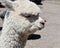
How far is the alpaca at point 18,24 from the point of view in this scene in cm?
346

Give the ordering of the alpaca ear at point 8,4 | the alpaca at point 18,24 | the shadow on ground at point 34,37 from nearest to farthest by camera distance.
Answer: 1. the alpaca ear at point 8,4
2. the alpaca at point 18,24
3. the shadow on ground at point 34,37

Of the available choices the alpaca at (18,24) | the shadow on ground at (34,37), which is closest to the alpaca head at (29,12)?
the alpaca at (18,24)

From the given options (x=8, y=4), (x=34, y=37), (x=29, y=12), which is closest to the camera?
(x=8, y=4)

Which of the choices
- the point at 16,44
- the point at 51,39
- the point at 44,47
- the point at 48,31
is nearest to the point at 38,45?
the point at 44,47

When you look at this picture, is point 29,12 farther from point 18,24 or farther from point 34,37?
point 34,37

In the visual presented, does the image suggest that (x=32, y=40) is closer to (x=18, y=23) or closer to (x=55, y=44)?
(x=55, y=44)

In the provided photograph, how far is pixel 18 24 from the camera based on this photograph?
11.3 ft

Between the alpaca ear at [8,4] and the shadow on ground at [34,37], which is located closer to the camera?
the alpaca ear at [8,4]

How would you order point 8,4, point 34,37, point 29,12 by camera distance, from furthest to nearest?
1. point 34,37
2. point 29,12
3. point 8,4

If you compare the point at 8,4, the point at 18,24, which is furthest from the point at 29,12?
the point at 8,4

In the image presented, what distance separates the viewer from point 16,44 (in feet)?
11.5

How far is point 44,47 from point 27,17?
4236 mm

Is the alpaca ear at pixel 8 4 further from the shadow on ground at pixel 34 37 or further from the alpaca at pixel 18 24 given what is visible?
the shadow on ground at pixel 34 37

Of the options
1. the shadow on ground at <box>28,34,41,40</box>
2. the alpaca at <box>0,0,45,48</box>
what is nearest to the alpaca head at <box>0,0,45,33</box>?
the alpaca at <box>0,0,45,48</box>
